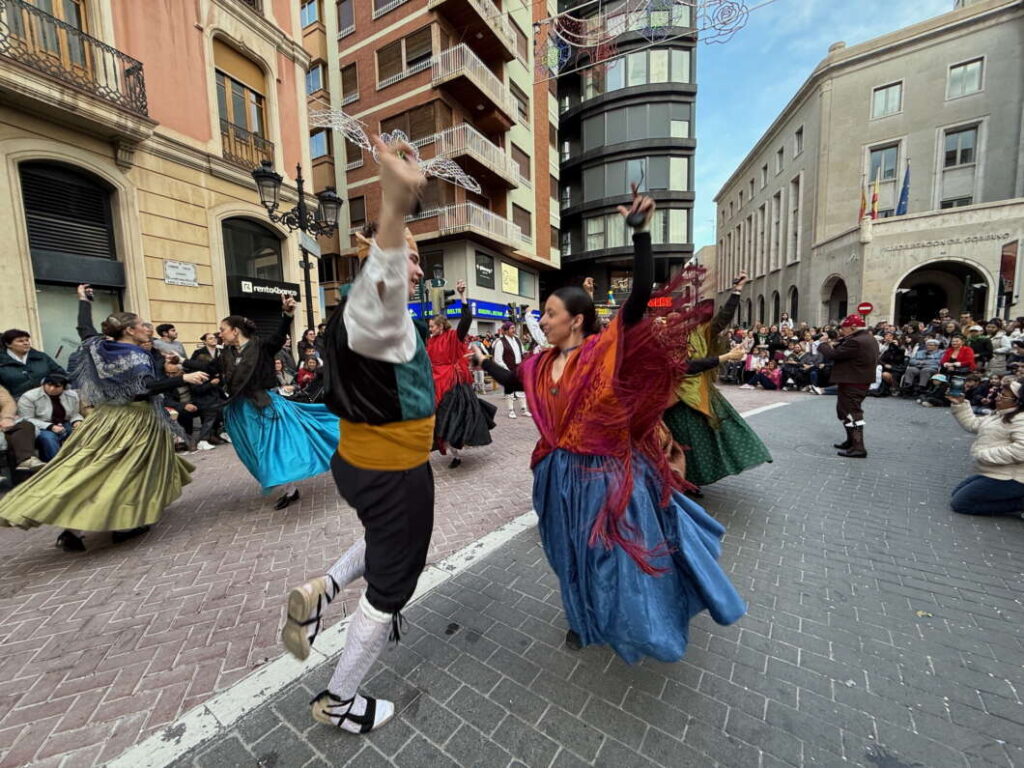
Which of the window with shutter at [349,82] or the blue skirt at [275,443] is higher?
the window with shutter at [349,82]

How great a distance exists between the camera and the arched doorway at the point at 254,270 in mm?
12008

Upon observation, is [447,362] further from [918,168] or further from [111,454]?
[918,168]

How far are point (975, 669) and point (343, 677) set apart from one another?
3015 mm

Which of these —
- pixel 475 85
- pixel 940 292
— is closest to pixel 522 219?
pixel 475 85

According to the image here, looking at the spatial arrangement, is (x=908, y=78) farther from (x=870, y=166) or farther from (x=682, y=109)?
(x=682, y=109)

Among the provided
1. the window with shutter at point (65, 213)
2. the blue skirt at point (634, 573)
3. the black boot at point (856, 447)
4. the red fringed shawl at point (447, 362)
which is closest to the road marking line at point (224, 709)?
the blue skirt at point (634, 573)

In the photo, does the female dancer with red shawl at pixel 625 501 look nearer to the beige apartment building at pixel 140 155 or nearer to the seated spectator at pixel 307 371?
the seated spectator at pixel 307 371

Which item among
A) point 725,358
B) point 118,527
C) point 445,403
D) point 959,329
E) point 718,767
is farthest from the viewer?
point 959,329

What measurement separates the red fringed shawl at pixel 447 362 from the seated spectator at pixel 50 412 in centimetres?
472

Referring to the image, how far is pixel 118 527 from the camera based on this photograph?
3434 mm

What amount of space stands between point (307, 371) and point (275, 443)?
553 cm

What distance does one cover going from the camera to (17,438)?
5383 mm

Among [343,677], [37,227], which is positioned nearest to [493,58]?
[37,227]

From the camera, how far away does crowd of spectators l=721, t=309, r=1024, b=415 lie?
9.95 meters
